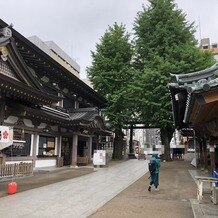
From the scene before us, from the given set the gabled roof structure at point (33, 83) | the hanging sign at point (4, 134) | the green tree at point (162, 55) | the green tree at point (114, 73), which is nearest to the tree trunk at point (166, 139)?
the green tree at point (162, 55)

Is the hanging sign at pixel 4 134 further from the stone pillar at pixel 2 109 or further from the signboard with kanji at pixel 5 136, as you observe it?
the stone pillar at pixel 2 109

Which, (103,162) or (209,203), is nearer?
(209,203)

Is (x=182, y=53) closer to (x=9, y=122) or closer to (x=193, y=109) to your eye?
(x=9, y=122)

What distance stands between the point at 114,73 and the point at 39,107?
45.4 feet

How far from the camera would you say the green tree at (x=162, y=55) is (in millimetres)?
25312

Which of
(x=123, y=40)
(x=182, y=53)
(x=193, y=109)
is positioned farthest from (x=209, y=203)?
(x=123, y=40)

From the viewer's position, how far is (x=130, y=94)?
93.8 ft

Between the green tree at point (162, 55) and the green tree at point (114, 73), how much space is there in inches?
69.1

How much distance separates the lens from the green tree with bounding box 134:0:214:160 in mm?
25312

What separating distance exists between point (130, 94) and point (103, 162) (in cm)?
812

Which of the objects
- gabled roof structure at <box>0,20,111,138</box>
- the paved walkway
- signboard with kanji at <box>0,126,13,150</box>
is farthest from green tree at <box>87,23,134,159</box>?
signboard with kanji at <box>0,126,13,150</box>

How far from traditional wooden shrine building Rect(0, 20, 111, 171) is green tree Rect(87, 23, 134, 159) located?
237cm

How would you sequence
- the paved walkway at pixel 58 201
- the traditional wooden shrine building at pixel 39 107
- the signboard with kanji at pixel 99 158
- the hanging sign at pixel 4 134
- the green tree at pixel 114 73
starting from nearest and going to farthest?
the paved walkway at pixel 58 201 → the hanging sign at pixel 4 134 → the traditional wooden shrine building at pixel 39 107 → the signboard with kanji at pixel 99 158 → the green tree at pixel 114 73

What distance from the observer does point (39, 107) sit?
65.5ft
